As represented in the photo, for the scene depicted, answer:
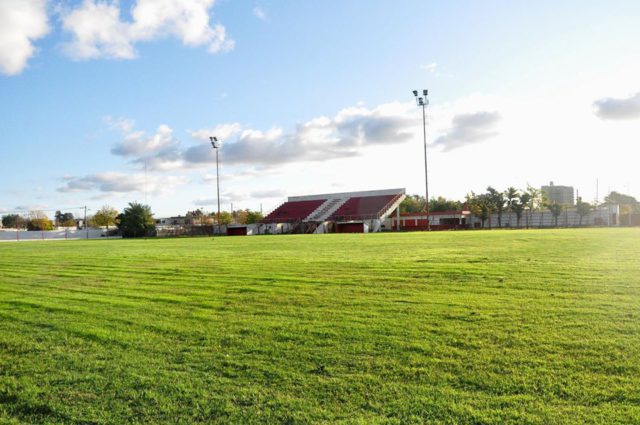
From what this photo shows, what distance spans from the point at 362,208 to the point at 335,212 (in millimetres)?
4419

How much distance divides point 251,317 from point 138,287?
4.40 meters

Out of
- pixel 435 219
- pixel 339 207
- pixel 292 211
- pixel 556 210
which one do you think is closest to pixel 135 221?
pixel 292 211

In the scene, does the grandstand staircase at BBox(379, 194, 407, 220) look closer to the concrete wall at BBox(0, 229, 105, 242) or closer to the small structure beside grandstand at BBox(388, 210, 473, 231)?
the small structure beside grandstand at BBox(388, 210, 473, 231)

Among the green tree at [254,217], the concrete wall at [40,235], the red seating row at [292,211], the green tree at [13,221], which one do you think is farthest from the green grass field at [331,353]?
the green tree at [13,221]

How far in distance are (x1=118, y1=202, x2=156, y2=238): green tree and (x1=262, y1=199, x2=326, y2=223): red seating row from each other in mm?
19584

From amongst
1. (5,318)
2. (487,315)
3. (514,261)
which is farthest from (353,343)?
(514,261)

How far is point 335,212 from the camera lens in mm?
78188

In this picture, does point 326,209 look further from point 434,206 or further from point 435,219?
point 434,206

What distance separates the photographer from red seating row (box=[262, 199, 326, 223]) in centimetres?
8031

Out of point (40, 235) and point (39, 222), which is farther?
point (39, 222)

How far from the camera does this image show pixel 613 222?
262ft

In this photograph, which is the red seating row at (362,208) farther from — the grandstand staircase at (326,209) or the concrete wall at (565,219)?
the concrete wall at (565,219)

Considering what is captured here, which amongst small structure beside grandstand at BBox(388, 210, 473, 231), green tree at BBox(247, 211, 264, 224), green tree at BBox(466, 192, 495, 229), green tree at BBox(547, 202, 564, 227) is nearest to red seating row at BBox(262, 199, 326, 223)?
green tree at BBox(247, 211, 264, 224)

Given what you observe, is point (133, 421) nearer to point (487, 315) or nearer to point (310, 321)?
point (310, 321)
